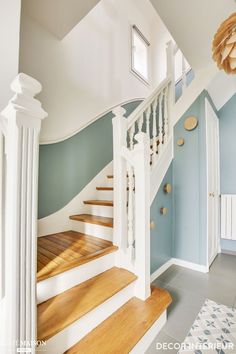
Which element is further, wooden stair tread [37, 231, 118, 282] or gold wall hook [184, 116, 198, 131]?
gold wall hook [184, 116, 198, 131]

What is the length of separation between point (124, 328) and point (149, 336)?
0.66 ft

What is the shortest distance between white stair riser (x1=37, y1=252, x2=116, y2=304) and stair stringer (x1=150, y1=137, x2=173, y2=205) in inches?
31.4

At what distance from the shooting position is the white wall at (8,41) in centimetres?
108

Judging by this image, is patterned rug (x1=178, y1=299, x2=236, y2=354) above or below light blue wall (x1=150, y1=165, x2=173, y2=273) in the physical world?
below

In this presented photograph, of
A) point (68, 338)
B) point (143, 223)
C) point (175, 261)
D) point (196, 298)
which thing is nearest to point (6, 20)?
point (143, 223)

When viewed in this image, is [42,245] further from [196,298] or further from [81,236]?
[196,298]

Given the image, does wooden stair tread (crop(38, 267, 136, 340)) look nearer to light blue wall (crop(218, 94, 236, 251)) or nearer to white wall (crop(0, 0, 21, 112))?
white wall (crop(0, 0, 21, 112))

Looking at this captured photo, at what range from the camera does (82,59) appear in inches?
94.7

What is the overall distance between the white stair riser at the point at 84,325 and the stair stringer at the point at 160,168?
0.98 m

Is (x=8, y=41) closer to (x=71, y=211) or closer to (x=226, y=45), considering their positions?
(x=226, y=45)

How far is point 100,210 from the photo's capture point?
208 centimetres

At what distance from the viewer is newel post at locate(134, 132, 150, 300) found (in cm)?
140

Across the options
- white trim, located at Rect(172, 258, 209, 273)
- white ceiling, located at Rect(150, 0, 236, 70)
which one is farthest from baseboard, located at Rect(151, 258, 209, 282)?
white ceiling, located at Rect(150, 0, 236, 70)

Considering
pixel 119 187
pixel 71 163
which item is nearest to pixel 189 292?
pixel 119 187
